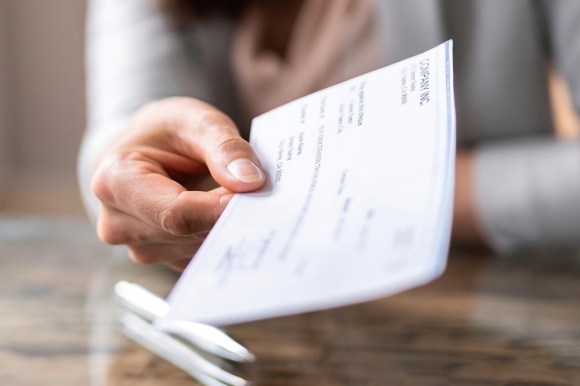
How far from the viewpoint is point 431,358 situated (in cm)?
36

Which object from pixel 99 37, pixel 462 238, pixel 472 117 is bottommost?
pixel 462 238

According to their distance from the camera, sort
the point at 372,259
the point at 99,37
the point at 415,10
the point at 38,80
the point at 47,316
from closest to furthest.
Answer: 1. the point at 372,259
2. the point at 47,316
3. the point at 415,10
4. the point at 99,37
5. the point at 38,80

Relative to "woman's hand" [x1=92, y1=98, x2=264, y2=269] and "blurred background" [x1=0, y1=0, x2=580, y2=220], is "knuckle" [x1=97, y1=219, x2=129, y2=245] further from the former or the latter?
"blurred background" [x1=0, y1=0, x2=580, y2=220]

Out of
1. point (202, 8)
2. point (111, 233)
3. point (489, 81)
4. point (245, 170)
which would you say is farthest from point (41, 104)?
point (245, 170)

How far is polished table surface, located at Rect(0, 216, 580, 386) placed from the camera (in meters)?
0.34

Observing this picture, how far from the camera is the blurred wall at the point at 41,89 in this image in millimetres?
1810

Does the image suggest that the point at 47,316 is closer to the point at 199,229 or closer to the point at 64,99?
the point at 199,229

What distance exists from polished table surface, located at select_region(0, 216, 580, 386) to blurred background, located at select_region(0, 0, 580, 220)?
1.37m

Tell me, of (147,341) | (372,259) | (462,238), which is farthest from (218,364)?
(462,238)

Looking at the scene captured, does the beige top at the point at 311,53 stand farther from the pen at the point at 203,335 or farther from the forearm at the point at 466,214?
the pen at the point at 203,335

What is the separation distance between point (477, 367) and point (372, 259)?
0.58ft

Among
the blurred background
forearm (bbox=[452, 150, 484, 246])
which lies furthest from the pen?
the blurred background

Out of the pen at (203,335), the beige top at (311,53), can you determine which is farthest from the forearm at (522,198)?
the pen at (203,335)

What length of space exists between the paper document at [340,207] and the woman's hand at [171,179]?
0.05ft
